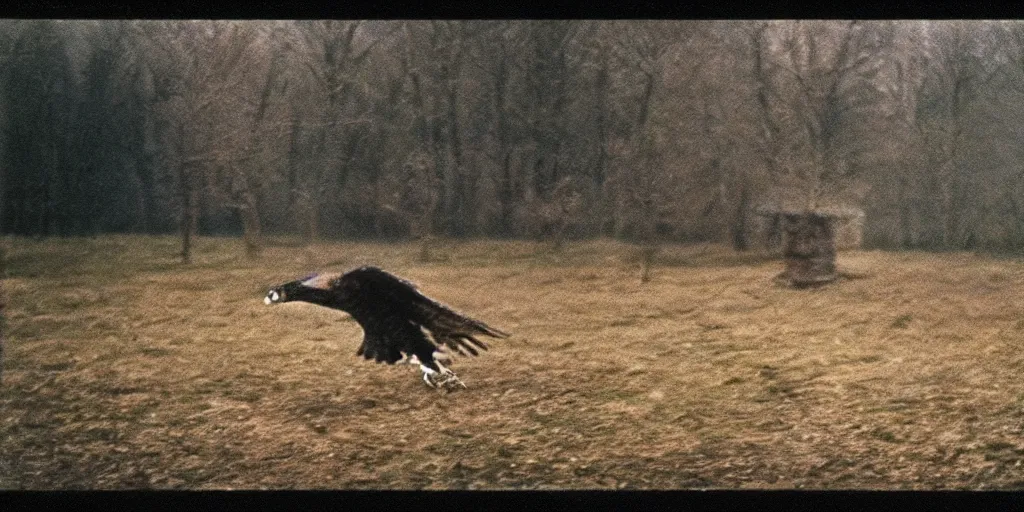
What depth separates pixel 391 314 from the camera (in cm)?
545

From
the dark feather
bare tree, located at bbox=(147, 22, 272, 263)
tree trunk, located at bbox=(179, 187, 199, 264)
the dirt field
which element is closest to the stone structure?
the dirt field

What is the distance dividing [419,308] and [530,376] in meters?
0.64

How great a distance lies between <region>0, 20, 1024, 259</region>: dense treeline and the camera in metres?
5.35

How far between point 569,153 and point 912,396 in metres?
2.02

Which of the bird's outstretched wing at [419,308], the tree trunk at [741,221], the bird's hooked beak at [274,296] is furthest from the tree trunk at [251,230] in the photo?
the tree trunk at [741,221]

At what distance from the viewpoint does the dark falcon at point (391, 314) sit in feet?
17.8

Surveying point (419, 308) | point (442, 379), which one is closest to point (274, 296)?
point (419, 308)

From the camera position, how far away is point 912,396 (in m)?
5.32

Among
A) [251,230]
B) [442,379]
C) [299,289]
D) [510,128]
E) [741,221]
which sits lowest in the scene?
[442,379]

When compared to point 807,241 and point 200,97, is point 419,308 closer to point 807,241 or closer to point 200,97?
point 200,97

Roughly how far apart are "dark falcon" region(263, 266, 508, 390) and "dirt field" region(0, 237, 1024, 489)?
0.20ft

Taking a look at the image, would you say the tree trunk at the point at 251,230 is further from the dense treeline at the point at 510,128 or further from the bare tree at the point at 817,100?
the bare tree at the point at 817,100

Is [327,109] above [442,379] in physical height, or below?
above
